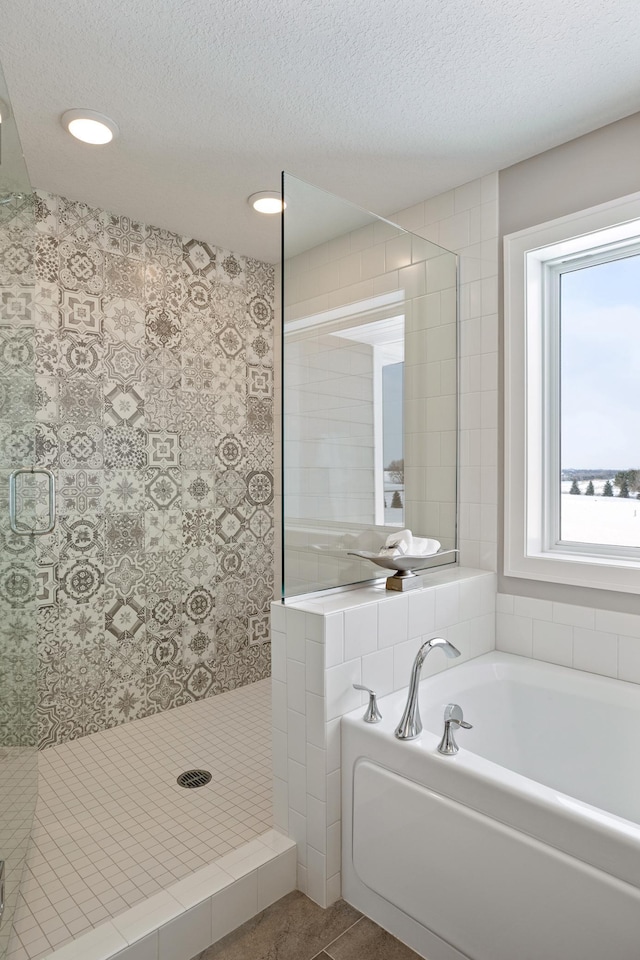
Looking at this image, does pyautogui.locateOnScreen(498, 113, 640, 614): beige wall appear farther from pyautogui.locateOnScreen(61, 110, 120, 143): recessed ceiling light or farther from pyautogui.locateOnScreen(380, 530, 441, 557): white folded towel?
pyautogui.locateOnScreen(61, 110, 120, 143): recessed ceiling light

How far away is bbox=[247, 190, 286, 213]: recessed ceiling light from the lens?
8.88 ft

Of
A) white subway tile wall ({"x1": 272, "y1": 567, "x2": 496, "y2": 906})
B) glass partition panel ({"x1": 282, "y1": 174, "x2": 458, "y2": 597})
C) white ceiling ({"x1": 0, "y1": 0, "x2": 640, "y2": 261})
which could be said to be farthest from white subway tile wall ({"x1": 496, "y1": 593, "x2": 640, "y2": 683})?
white ceiling ({"x1": 0, "y1": 0, "x2": 640, "y2": 261})

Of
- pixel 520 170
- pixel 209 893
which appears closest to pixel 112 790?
pixel 209 893

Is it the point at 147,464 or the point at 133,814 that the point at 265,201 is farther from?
the point at 133,814

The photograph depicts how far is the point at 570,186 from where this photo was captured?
228cm

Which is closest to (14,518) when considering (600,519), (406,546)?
(406,546)

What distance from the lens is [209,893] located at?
5.27ft

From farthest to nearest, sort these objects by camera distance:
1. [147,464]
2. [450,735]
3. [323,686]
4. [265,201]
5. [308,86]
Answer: [147,464] < [265,201] < [308,86] < [323,686] < [450,735]

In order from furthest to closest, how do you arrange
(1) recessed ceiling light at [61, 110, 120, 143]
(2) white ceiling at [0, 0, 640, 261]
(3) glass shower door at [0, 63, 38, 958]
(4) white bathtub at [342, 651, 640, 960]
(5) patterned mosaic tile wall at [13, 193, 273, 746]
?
(5) patterned mosaic tile wall at [13, 193, 273, 746] < (1) recessed ceiling light at [61, 110, 120, 143] < (2) white ceiling at [0, 0, 640, 261] < (3) glass shower door at [0, 63, 38, 958] < (4) white bathtub at [342, 651, 640, 960]

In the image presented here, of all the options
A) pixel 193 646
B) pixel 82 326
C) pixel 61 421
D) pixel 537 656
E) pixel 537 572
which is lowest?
pixel 193 646

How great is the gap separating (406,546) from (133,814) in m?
1.40

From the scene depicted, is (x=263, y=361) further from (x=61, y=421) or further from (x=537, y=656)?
(x=537, y=656)

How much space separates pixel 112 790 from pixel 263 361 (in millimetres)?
2378

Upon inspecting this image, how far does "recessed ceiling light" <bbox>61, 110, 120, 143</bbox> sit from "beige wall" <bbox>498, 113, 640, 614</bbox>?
160 centimetres
